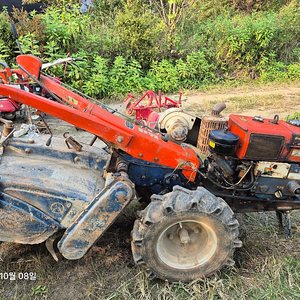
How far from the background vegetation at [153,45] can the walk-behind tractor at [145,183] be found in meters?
6.13

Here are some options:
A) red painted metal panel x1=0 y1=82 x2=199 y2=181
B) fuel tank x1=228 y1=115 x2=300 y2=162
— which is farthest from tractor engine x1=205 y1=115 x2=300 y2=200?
red painted metal panel x1=0 y1=82 x2=199 y2=181

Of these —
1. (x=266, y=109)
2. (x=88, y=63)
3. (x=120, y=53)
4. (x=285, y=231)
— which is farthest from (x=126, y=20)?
(x=285, y=231)

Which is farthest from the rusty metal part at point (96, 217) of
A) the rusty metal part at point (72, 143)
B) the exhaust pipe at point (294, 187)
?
the exhaust pipe at point (294, 187)

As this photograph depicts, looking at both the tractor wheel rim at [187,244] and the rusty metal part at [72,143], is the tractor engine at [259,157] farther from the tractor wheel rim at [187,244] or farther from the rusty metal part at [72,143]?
the rusty metal part at [72,143]

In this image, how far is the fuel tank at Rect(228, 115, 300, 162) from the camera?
2729 mm

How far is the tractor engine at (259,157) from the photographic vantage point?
275 centimetres

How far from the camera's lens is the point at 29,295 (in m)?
2.42

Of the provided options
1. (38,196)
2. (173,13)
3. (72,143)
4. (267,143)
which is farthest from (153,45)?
(38,196)

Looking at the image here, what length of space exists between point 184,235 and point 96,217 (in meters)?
0.79

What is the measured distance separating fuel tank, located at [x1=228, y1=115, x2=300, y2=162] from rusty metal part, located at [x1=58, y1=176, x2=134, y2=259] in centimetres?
122

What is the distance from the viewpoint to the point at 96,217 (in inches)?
91.5

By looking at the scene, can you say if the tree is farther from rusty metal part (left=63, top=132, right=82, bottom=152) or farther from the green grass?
the green grass

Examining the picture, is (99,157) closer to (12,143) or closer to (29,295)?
(12,143)

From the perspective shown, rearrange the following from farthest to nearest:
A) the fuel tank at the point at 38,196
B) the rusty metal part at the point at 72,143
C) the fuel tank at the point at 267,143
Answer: the rusty metal part at the point at 72,143
the fuel tank at the point at 267,143
the fuel tank at the point at 38,196
